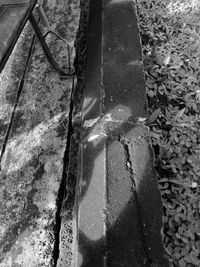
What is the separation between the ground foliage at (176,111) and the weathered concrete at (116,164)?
33 cm

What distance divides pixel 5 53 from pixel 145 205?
111cm

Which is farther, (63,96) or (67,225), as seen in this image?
(63,96)

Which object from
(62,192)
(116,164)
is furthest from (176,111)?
(62,192)

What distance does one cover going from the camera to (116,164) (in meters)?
1.44

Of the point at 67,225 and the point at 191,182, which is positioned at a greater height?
the point at 67,225

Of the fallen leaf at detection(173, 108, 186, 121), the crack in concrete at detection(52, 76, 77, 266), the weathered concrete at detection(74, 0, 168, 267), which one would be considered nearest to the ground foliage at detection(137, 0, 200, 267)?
the fallen leaf at detection(173, 108, 186, 121)

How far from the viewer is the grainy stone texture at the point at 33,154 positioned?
5.19 ft

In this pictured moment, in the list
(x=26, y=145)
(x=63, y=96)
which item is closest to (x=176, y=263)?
(x=26, y=145)

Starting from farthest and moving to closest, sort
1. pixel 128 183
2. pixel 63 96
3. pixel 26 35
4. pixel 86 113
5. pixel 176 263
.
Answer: pixel 26 35, pixel 63 96, pixel 86 113, pixel 176 263, pixel 128 183

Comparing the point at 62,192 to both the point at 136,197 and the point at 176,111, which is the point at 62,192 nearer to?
the point at 136,197

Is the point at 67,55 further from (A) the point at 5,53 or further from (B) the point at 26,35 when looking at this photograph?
(A) the point at 5,53

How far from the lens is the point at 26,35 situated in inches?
102

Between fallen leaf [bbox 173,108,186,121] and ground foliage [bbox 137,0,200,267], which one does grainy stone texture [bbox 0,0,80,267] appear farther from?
fallen leaf [bbox 173,108,186,121]

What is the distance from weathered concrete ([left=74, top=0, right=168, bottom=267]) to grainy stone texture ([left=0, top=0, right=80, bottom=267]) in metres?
0.31
